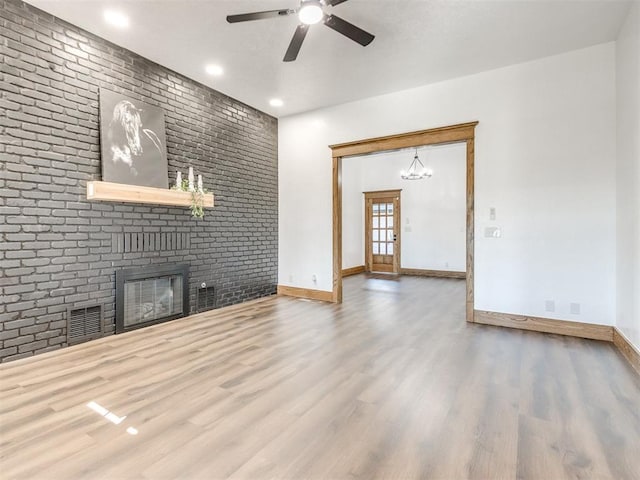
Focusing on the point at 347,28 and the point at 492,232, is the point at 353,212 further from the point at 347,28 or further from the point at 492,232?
the point at 347,28

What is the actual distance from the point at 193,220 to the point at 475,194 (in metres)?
3.87

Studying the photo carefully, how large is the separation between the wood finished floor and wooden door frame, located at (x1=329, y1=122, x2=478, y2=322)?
3.80 feet

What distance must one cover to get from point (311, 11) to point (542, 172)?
3.24 m

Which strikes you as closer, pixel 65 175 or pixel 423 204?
pixel 65 175

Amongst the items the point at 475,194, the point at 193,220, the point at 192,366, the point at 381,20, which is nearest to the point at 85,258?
the point at 193,220

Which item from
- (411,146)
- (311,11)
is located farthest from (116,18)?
(411,146)

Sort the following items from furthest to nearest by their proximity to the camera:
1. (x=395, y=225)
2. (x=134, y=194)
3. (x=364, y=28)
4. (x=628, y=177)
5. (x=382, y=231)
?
(x=382, y=231)
(x=395, y=225)
(x=134, y=194)
(x=364, y=28)
(x=628, y=177)

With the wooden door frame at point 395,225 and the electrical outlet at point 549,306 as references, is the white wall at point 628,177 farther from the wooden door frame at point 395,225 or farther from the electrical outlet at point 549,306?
the wooden door frame at point 395,225

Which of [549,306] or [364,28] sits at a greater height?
[364,28]

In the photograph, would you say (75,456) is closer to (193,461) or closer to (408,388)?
(193,461)

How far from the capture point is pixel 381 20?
10.8ft

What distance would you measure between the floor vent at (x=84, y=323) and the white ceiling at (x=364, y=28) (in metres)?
2.95

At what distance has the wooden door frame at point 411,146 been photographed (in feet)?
14.5

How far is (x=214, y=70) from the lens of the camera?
4352 mm
